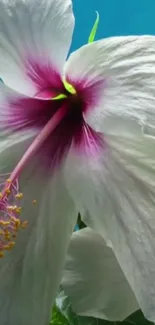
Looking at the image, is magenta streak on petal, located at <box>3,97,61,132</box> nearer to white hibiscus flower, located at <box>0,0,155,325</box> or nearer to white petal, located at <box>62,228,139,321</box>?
white hibiscus flower, located at <box>0,0,155,325</box>

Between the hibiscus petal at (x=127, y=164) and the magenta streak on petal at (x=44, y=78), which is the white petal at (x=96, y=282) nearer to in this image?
the hibiscus petal at (x=127, y=164)

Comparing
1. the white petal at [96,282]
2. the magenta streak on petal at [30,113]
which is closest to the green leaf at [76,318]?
the white petal at [96,282]

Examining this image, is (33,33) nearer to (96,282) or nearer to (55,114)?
(55,114)

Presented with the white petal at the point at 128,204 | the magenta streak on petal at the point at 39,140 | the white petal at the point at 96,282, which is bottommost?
the white petal at the point at 96,282

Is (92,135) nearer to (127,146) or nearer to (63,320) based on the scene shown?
(127,146)

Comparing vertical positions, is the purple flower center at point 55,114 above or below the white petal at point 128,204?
above

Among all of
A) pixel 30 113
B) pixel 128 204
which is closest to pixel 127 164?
pixel 128 204

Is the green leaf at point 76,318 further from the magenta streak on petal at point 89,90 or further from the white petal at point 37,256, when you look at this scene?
the magenta streak on petal at point 89,90

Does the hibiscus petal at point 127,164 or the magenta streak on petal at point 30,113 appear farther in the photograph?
the magenta streak on petal at point 30,113
